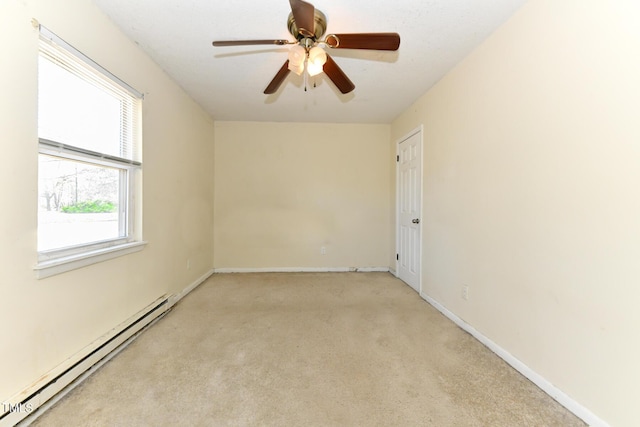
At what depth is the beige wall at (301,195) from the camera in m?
4.17

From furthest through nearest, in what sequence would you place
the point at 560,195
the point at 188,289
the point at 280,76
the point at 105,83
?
the point at 188,289 < the point at 280,76 < the point at 105,83 < the point at 560,195

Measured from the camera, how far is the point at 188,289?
3195 mm

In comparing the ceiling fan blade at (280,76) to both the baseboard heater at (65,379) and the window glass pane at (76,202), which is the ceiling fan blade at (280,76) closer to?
the window glass pane at (76,202)

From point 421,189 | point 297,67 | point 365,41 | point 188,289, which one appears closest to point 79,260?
point 188,289

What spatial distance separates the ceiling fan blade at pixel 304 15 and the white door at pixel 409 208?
2134 millimetres

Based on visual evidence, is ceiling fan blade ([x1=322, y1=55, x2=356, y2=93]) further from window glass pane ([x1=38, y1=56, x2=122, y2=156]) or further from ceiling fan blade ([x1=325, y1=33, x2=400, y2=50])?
window glass pane ([x1=38, y1=56, x2=122, y2=156])

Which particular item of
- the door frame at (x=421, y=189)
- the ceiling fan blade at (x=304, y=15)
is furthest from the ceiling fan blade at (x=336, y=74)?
the door frame at (x=421, y=189)

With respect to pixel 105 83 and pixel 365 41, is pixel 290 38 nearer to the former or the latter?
pixel 365 41

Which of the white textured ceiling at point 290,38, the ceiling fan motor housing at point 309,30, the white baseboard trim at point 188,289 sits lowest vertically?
the white baseboard trim at point 188,289

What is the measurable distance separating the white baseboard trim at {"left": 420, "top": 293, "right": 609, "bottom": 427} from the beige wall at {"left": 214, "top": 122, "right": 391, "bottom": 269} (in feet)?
7.14

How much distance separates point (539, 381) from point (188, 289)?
332 cm

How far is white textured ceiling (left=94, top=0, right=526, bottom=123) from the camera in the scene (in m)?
1.74

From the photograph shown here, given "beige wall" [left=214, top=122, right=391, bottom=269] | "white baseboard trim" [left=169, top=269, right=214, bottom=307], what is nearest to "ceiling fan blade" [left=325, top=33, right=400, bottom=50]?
"beige wall" [left=214, top=122, right=391, bottom=269]

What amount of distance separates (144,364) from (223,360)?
1.67 feet
